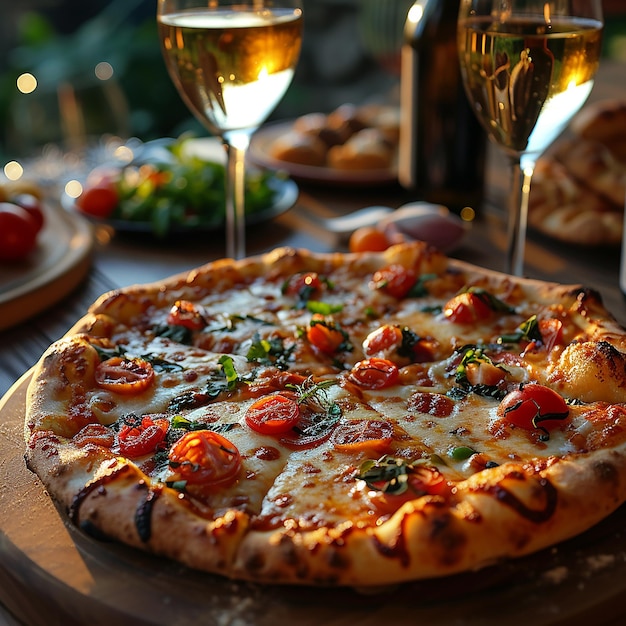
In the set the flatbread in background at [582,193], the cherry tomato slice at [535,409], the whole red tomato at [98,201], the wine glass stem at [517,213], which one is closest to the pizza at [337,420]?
the cherry tomato slice at [535,409]

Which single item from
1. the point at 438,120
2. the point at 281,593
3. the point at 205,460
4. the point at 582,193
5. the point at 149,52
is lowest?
the point at 281,593

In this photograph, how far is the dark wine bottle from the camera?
126 inches

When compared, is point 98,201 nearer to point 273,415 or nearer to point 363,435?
point 273,415

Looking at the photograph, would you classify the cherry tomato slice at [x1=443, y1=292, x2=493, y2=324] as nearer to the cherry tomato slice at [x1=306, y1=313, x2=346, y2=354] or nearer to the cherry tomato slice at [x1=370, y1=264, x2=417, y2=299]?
the cherry tomato slice at [x1=370, y1=264, x2=417, y2=299]

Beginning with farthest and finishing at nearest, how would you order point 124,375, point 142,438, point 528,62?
point 528,62
point 124,375
point 142,438

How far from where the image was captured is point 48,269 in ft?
9.23

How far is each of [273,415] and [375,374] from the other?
1.04ft

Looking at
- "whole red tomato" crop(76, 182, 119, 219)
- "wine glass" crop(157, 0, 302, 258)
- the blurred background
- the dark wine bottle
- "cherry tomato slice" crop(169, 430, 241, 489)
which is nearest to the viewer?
"cherry tomato slice" crop(169, 430, 241, 489)

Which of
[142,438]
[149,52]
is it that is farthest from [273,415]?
[149,52]

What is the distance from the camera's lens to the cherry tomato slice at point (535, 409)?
5.60 ft

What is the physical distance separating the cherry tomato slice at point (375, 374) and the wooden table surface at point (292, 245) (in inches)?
34.5

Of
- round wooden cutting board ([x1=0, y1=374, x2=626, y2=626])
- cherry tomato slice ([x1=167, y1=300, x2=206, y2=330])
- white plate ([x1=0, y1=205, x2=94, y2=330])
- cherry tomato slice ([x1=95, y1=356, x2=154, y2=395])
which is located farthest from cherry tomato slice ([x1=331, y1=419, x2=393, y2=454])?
white plate ([x1=0, y1=205, x2=94, y2=330])

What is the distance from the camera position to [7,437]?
1.88 metres

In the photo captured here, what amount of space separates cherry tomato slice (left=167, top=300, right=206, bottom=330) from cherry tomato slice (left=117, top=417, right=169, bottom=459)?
51 cm
